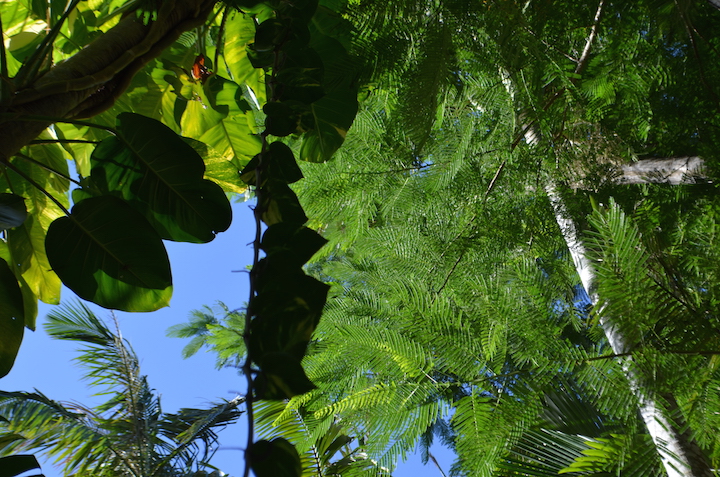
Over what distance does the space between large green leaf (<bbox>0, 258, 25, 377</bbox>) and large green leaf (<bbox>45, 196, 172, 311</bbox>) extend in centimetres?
6

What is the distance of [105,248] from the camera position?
1.84ft

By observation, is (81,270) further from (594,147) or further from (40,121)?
(594,147)

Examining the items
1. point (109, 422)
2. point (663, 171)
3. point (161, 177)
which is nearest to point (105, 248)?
point (161, 177)

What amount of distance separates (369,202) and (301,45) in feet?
2.85

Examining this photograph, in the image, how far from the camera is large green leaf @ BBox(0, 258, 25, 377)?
542 millimetres

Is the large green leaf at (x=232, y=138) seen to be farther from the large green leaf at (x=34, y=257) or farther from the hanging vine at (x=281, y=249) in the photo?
the hanging vine at (x=281, y=249)

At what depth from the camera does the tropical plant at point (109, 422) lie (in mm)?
2387

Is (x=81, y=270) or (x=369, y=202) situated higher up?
(x=369, y=202)

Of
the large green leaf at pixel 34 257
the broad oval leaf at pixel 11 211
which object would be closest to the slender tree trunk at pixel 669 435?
the broad oval leaf at pixel 11 211

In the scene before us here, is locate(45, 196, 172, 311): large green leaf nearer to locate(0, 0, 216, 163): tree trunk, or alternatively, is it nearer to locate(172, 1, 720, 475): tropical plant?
locate(0, 0, 216, 163): tree trunk

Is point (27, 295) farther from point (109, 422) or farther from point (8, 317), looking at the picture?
point (109, 422)

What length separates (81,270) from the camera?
56 centimetres

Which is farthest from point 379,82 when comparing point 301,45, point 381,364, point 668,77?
point 381,364

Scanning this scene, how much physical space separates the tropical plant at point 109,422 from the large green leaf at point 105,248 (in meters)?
1.90
